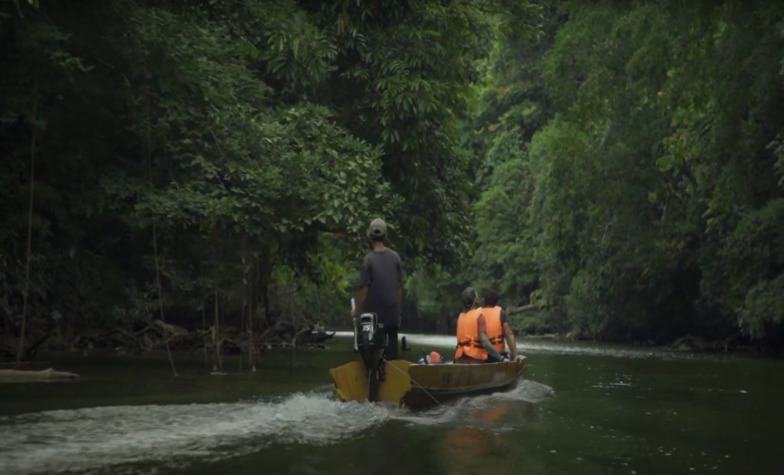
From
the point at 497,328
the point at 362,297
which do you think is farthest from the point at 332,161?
the point at 362,297

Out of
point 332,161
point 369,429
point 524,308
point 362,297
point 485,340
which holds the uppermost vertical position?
point 332,161

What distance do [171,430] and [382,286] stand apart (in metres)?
3.98

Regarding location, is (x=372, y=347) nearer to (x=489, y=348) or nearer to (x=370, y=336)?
(x=370, y=336)

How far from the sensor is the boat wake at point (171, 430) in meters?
9.47

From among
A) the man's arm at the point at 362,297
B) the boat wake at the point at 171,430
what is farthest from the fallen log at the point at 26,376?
the man's arm at the point at 362,297

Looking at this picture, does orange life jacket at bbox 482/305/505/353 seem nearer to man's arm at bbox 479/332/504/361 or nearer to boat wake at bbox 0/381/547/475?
man's arm at bbox 479/332/504/361

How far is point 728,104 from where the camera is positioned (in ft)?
78.3

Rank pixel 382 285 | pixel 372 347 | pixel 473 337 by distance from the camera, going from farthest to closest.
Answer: pixel 473 337, pixel 382 285, pixel 372 347

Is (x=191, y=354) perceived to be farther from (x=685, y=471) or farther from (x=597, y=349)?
(x=685, y=471)

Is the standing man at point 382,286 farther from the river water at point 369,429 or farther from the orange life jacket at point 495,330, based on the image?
the orange life jacket at point 495,330

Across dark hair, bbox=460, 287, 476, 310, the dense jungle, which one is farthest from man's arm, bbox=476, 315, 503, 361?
the dense jungle

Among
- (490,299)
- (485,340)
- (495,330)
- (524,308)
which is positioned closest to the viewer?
(485,340)

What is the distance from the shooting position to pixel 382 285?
14383 mm

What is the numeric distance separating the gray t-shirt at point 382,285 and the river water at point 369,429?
125 centimetres
